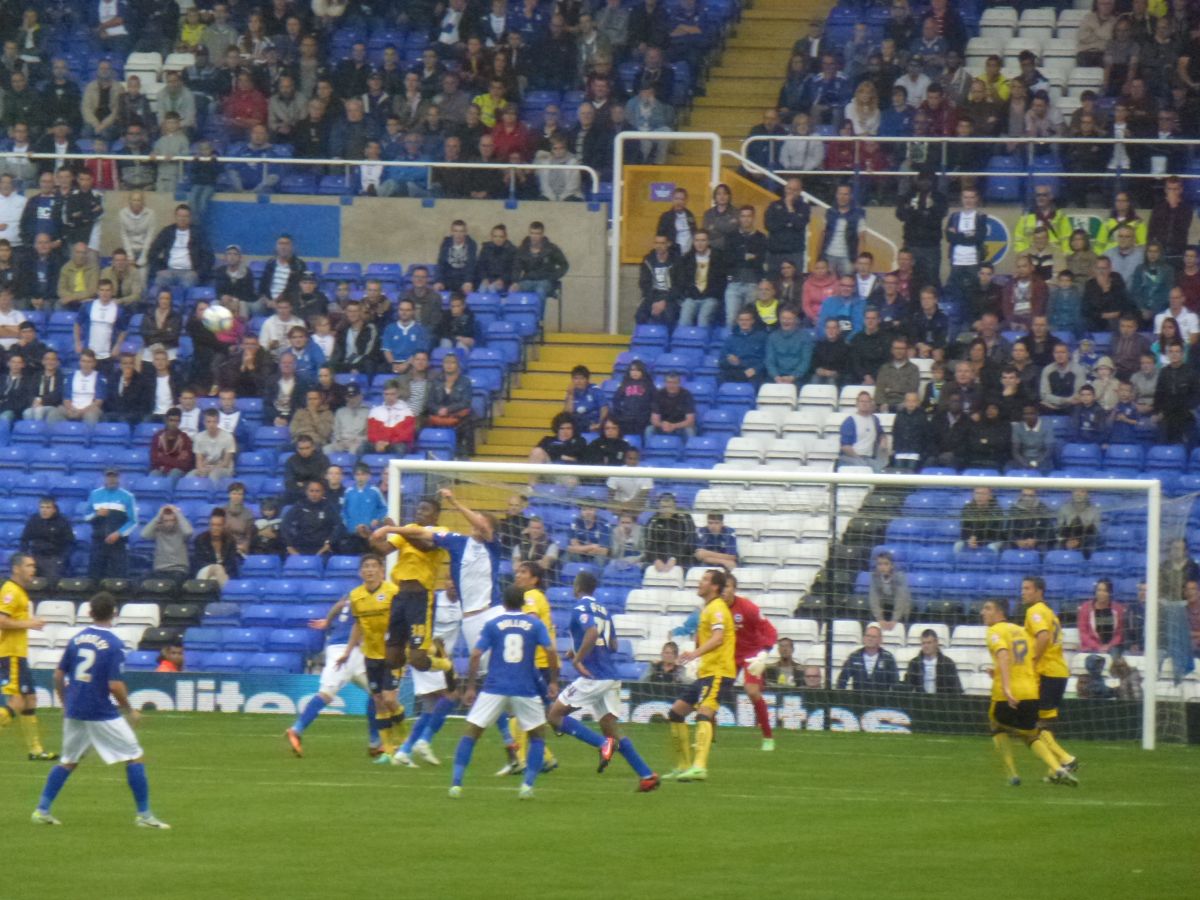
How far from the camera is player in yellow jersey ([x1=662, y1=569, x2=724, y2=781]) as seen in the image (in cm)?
1599

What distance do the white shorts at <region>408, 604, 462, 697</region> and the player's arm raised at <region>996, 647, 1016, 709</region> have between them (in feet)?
14.5

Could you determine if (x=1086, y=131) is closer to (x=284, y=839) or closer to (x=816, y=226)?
(x=816, y=226)

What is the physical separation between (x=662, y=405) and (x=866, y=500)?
3337 mm

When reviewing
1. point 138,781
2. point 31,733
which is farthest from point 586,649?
point 31,733

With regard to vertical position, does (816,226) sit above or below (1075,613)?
above

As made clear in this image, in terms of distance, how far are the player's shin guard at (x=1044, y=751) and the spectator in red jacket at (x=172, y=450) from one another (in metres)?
11.7

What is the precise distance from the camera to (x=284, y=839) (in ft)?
41.2

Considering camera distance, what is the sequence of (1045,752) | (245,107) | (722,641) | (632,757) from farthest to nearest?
(245,107) < (722,641) < (1045,752) < (632,757)

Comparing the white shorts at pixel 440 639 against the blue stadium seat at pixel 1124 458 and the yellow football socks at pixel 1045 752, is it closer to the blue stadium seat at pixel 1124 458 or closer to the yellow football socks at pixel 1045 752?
the yellow football socks at pixel 1045 752

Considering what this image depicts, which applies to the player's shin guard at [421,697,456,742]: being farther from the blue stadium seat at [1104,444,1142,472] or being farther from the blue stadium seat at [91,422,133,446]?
the blue stadium seat at [91,422,133,446]

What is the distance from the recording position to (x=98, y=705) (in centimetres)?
1267

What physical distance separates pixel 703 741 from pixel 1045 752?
2.59 meters

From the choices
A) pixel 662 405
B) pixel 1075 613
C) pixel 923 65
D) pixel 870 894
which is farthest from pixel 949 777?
pixel 923 65

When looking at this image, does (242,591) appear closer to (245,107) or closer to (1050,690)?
(245,107)
